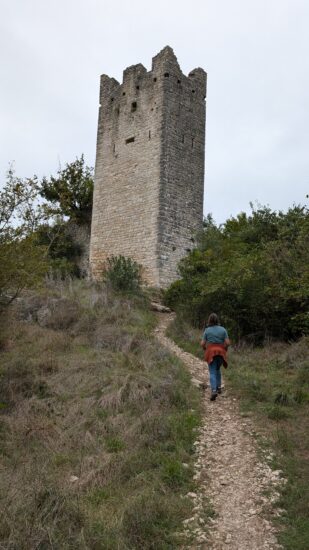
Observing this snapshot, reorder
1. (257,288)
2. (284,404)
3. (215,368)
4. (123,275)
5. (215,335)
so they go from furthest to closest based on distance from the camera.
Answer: (123,275) < (257,288) < (215,335) < (215,368) < (284,404)

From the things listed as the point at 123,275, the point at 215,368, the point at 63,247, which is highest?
the point at 63,247

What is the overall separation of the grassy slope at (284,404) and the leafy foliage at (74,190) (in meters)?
11.3

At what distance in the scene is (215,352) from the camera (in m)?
8.67

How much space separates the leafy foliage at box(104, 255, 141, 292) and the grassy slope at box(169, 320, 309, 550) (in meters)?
3.42

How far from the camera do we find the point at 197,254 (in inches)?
630

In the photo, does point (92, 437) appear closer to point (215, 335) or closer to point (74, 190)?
point (215, 335)

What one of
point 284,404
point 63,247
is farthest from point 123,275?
point 284,404

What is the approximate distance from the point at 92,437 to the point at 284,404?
3.10 m

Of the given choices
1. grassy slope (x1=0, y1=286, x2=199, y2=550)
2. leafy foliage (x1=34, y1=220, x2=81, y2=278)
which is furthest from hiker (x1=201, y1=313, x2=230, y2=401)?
leafy foliage (x1=34, y1=220, x2=81, y2=278)

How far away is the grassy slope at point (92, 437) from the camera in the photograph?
501 cm

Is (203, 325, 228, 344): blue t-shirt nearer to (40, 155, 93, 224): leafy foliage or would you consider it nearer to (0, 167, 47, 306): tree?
(0, 167, 47, 306): tree

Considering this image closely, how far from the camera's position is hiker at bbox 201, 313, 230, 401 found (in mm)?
8633

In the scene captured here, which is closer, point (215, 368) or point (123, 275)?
point (215, 368)

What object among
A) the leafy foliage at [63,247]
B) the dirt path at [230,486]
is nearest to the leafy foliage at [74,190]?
the leafy foliage at [63,247]
